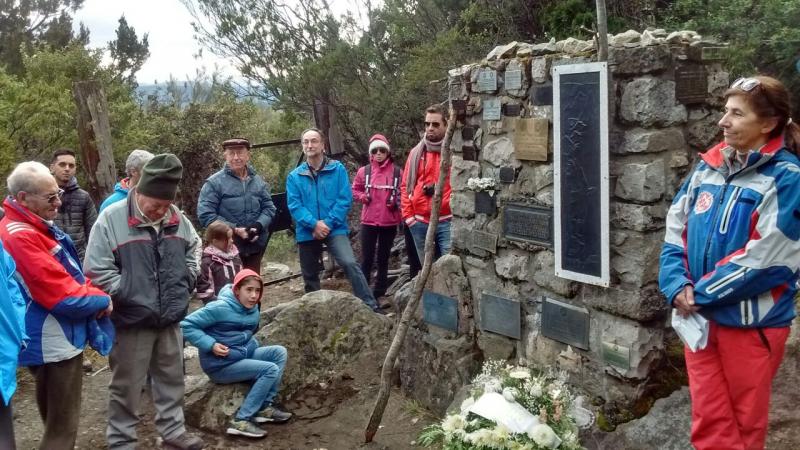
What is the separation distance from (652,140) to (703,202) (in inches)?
33.8

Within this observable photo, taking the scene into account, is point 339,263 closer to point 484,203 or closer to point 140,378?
point 484,203

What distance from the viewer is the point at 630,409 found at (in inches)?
161

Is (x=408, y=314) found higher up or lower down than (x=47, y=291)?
lower down

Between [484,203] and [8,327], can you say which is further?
[484,203]

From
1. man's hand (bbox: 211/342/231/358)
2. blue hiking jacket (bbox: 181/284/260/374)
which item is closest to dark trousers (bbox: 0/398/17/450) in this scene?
blue hiking jacket (bbox: 181/284/260/374)

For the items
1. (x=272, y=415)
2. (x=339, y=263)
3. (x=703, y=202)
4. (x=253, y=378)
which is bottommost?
(x=272, y=415)

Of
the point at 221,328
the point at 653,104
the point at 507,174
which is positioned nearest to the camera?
the point at 653,104

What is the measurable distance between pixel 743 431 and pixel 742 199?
1.01 metres

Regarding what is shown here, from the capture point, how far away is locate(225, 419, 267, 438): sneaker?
484 cm

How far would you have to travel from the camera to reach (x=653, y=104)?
12.6 ft

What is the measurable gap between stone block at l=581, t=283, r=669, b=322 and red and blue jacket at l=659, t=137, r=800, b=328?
83cm

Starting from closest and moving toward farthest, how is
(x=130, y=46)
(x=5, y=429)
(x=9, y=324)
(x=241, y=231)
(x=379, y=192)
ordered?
(x=9, y=324)
(x=5, y=429)
(x=241, y=231)
(x=379, y=192)
(x=130, y=46)

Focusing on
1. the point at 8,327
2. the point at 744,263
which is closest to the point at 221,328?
the point at 8,327

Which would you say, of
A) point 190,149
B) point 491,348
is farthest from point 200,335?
point 190,149
